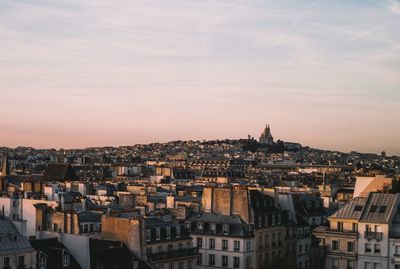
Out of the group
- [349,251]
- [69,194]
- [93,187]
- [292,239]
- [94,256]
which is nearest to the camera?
[94,256]

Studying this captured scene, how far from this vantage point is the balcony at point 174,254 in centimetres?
4973

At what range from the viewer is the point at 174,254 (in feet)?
170

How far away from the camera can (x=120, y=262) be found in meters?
46.8

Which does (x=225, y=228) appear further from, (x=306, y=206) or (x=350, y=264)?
(x=306, y=206)

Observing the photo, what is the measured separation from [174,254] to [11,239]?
43.3ft

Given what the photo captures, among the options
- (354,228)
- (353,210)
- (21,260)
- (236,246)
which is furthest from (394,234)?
(21,260)

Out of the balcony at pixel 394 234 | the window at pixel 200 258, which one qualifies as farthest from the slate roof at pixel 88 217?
the balcony at pixel 394 234

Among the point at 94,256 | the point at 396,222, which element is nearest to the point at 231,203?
the point at 396,222

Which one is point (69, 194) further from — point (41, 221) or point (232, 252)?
point (232, 252)

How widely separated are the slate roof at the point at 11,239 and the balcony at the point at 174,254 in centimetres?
977

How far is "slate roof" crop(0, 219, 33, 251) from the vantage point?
41375 millimetres

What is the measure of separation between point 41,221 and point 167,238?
1092 cm

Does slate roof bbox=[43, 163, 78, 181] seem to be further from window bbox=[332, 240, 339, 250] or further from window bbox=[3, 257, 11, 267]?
window bbox=[3, 257, 11, 267]

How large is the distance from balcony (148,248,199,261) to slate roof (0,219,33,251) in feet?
32.0
